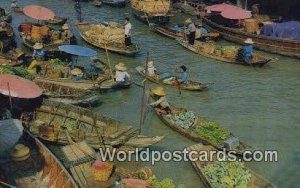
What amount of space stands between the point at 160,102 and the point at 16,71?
19.0 ft

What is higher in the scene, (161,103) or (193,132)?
(161,103)

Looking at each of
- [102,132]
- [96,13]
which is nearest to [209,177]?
[102,132]

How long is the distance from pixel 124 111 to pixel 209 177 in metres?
6.06

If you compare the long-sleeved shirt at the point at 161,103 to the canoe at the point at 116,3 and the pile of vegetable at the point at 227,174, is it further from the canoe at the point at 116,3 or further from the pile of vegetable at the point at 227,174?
the canoe at the point at 116,3

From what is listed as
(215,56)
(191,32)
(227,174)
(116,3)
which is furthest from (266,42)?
(116,3)

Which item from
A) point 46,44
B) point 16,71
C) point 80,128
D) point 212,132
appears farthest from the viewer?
point 46,44

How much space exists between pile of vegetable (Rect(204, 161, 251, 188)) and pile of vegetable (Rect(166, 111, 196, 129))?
9.51ft

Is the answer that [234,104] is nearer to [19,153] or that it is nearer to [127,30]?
[127,30]

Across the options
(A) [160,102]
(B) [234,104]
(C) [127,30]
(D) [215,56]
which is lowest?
(B) [234,104]

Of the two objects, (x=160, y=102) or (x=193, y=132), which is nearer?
(x=193, y=132)

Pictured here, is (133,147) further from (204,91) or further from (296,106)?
(296,106)

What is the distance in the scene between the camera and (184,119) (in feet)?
49.0

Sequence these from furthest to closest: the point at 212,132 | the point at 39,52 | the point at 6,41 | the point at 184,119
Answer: the point at 6,41 < the point at 39,52 < the point at 184,119 < the point at 212,132

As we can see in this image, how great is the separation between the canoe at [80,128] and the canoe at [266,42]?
1327cm
